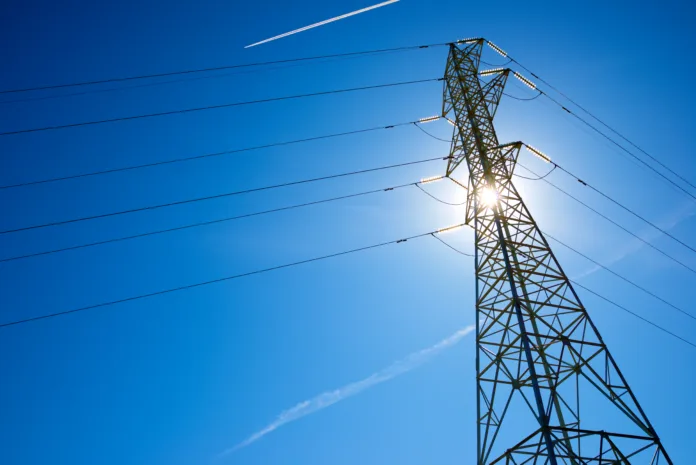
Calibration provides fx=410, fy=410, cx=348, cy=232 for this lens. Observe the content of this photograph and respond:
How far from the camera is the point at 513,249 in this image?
12.1 m

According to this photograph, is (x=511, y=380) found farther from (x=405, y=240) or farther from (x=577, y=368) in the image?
(x=405, y=240)

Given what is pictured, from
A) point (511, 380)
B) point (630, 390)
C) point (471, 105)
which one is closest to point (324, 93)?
point (471, 105)

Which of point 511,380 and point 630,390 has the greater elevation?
point 511,380

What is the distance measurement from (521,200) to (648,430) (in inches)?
269

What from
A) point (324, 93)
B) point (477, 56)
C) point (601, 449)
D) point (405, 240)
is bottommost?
point (601, 449)

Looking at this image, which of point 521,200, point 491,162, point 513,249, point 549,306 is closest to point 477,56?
point 491,162

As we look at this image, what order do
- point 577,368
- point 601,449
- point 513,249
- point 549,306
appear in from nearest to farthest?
point 601,449 < point 577,368 < point 549,306 < point 513,249

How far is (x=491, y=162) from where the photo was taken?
1410 cm

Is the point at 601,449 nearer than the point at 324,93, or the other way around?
the point at 601,449

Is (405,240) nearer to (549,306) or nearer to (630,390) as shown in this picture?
(549,306)

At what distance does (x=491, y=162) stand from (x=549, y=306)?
17.6 feet

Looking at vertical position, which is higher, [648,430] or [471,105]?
[471,105]

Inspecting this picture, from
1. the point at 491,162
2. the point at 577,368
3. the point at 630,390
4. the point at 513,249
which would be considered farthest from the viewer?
the point at 491,162

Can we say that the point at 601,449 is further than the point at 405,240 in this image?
No
